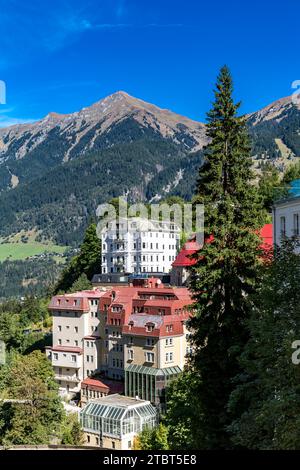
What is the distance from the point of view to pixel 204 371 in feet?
89.0

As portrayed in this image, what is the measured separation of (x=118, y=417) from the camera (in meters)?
60.1

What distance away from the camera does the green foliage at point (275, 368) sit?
16.7 metres

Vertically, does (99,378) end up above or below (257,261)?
below

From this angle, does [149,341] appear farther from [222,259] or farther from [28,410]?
[222,259]

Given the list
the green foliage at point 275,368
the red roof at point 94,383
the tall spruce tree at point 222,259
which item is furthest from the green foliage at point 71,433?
the green foliage at point 275,368

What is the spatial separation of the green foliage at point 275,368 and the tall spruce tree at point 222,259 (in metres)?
5.28

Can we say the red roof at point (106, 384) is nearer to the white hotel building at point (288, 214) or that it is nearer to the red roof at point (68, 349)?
the red roof at point (68, 349)

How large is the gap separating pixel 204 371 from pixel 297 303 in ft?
32.2

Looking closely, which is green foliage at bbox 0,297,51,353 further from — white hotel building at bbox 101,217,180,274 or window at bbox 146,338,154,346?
window at bbox 146,338,154,346

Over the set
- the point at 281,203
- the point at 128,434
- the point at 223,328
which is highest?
the point at 281,203

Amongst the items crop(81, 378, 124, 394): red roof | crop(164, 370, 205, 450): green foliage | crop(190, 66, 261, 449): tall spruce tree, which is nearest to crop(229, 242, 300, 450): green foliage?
crop(190, 66, 261, 449): tall spruce tree
